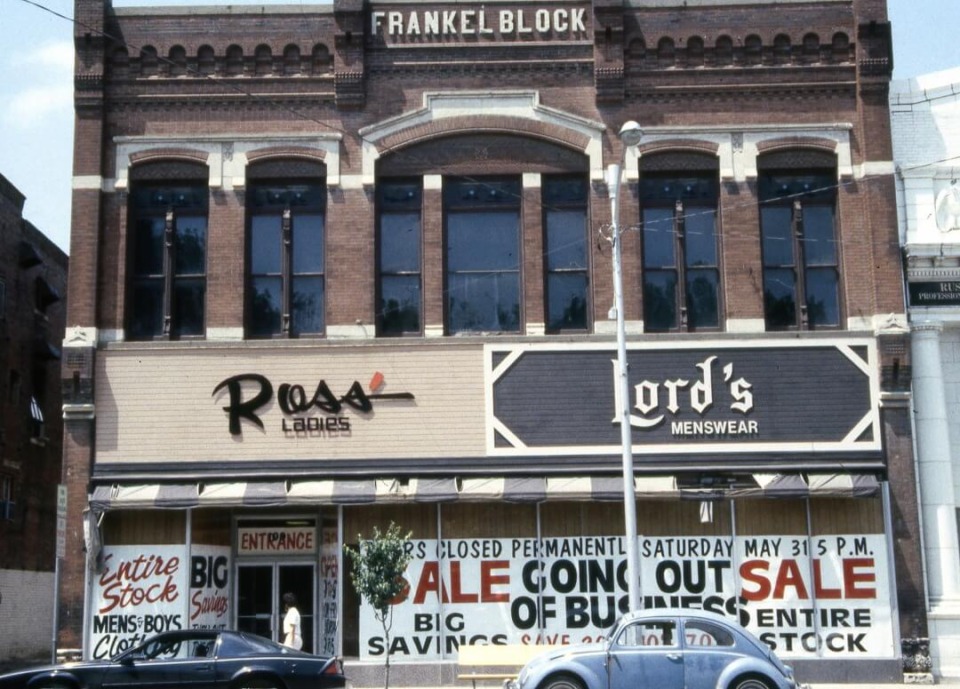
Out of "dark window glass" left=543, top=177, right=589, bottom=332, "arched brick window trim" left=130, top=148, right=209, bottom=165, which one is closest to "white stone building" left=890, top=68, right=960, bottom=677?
"dark window glass" left=543, top=177, right=589, bottom=332

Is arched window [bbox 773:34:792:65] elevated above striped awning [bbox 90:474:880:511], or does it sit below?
above

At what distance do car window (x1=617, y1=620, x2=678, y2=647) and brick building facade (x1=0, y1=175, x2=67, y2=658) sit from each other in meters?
22.3

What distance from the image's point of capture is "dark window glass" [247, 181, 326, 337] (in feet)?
81.4

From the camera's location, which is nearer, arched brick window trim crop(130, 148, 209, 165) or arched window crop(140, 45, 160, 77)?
arched brick window trim crop(130, 148, 209, 165)

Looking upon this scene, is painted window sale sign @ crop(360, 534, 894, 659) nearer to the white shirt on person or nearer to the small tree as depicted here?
the white shirt on person

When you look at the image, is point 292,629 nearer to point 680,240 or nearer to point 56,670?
point 56,670

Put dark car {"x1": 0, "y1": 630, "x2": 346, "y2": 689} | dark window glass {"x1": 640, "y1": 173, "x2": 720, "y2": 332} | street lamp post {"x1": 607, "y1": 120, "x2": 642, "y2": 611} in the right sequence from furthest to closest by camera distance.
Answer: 1. dark window glass {"x1": 640, "y1": 173, "x2": 720, "y2": 332}
2. street lamp post {"x1": 607, "y1": 120, "x2": 642, "y2": 611}
3. dark car {"x1": 0, "y1": 630, "x2": 346, "y2": 689}

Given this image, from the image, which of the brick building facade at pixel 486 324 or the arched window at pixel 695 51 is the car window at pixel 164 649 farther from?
the arched window at pixel 695 51

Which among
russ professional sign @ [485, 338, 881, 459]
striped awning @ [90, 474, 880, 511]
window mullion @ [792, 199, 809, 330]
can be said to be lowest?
striped awning @ [90, 474, 880, 511]

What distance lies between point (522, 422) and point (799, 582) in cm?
595

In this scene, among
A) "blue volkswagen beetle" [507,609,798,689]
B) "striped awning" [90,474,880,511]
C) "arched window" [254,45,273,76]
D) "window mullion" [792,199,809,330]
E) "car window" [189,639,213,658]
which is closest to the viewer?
"blue volkswagen beetle" [507,609,798,689]

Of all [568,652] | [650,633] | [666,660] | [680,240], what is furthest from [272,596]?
[680,240]

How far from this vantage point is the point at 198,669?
17.7 meters

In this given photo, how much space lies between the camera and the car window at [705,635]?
16.9 metres
